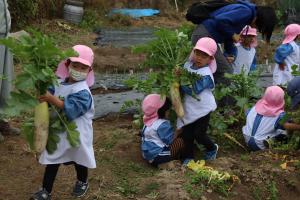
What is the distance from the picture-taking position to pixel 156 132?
16.4 ft

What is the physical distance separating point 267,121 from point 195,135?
94 centimetres

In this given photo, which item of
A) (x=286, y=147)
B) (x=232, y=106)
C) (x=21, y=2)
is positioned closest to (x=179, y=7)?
(x=21, y=2)

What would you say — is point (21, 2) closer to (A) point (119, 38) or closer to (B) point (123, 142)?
(A) point (119, 38)

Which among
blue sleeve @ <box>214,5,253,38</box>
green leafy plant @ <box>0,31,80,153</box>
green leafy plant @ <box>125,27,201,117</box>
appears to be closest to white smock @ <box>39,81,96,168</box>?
green leafy plant @ <box>0,31,80,153</box>

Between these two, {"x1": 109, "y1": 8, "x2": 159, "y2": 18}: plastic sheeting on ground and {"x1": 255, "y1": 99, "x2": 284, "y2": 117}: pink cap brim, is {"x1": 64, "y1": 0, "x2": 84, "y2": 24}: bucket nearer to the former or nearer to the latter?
{"x1": 109, "y1": 8, "x2": 159, "y2": 18}: plastic sheeting on ground

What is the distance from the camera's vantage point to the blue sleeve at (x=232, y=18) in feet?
19.0

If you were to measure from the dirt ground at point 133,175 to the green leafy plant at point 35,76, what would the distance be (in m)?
0.69

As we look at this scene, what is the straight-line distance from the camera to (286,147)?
5504mm

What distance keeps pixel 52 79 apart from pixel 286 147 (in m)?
2.75

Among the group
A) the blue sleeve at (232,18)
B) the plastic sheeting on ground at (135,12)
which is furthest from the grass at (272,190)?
the plastic sheeting on ground at (135,12)

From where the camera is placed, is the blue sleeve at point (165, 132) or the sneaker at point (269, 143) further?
the sneaker at point (269, 143)

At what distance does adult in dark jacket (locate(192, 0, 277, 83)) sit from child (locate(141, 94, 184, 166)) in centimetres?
114

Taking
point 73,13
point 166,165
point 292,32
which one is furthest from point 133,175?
point 73,13

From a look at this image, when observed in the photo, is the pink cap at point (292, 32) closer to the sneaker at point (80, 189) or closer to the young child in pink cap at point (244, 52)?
the young child in pink cap at point (244, 52)
